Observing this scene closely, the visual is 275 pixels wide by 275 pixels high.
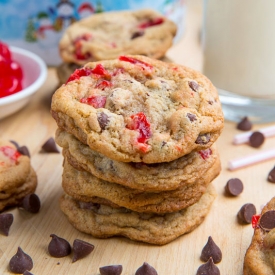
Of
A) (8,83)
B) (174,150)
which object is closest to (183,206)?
(174,150)

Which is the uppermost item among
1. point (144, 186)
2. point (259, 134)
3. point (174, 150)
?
point (174, 150)

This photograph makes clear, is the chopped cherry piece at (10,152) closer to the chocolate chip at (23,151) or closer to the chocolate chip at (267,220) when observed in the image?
the chocolate chip at (23,151)

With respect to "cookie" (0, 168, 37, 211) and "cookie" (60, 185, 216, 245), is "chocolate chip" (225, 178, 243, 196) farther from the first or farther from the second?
"cookie" (0, 168, 37, 211)

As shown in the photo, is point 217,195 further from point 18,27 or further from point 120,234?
point 18,27

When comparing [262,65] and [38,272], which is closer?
[38,272]

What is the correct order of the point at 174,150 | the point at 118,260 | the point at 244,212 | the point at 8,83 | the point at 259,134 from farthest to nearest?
the point at 8,83
the point at 259,134
the point at 244,212
the point at 118,260
the point at 174,150

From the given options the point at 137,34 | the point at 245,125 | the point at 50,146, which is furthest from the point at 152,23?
the point at 50,146

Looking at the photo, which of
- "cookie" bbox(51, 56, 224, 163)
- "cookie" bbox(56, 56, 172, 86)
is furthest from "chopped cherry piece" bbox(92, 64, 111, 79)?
"cookie" bbox(56, 56, 172, 86)

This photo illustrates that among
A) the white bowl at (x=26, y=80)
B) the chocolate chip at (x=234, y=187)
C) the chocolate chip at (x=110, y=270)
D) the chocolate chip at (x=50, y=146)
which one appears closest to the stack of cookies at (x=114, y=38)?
the white bowl at (x=26, y=80)
